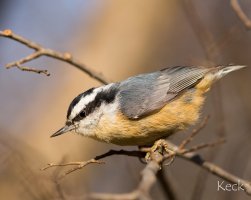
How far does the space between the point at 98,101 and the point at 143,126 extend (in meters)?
0.43

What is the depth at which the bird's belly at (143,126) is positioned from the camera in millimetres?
3758

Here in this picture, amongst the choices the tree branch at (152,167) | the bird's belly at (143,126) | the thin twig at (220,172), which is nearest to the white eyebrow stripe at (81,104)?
the bird's belly at (143,126)

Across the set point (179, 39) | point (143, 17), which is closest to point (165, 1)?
point (143, 17)

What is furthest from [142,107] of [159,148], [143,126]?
[159,148]

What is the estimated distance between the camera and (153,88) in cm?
Result: 414

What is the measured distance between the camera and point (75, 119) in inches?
153

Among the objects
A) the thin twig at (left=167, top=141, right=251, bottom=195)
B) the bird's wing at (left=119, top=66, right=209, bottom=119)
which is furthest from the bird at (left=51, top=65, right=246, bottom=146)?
the thin twig at (left=167, top=141, right=251, bottom=195)

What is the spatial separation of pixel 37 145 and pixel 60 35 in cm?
192

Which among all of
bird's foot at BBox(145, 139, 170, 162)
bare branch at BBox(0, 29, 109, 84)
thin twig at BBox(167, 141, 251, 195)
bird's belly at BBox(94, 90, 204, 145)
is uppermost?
bare branch at BBox(0, 29, 109, 84)

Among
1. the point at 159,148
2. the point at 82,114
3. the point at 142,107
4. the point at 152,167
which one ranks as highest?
the point at 82,114

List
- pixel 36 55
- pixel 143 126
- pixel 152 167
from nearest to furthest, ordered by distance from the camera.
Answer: pixel 152 167 → pixel 36 55 → pixel 143 126

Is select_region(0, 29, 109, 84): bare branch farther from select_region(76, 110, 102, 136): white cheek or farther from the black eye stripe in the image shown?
select_region(76, 110, 102, 136): white cheek

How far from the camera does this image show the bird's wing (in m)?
3.91

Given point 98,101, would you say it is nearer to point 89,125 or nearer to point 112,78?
point 89,125
